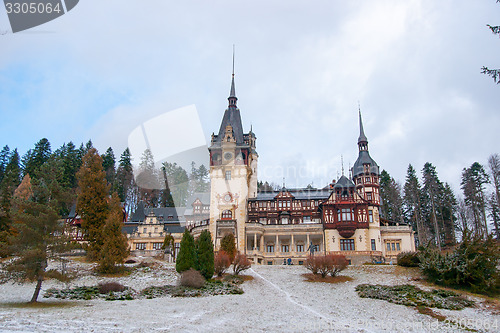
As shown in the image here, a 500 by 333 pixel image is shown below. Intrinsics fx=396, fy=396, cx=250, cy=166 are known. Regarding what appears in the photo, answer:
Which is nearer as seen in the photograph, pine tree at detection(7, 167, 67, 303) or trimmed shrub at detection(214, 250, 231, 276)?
pine tree at detection(7, 167, 67, 303)

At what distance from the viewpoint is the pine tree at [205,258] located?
97.5 feet

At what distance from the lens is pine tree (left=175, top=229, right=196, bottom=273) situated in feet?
96.4

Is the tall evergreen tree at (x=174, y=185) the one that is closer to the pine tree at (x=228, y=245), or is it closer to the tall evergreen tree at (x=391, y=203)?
the tall evergreen tree at (x=391, y=203)

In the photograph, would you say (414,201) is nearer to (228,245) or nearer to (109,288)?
(228,245)

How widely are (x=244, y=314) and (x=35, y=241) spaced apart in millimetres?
12333

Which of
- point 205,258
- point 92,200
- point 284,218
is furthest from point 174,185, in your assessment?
point 205,258

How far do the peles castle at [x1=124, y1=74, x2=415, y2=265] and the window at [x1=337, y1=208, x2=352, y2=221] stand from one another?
0.12m

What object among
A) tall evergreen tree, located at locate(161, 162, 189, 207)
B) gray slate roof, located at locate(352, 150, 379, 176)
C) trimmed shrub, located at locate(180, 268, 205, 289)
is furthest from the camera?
tall evergreen tree, located at locate(161, 162, 189, 207)

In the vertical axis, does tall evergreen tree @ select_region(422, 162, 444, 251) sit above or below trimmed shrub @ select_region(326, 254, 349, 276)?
above

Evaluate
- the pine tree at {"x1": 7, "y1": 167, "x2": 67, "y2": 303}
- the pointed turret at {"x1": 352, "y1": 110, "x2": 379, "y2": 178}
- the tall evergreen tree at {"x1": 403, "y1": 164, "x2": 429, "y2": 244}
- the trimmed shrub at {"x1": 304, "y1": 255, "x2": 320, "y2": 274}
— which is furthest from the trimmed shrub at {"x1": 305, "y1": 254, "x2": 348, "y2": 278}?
the tall evergreen tree at {"x1": 403, "y1": 164, "x2": 429, "y2": 244}

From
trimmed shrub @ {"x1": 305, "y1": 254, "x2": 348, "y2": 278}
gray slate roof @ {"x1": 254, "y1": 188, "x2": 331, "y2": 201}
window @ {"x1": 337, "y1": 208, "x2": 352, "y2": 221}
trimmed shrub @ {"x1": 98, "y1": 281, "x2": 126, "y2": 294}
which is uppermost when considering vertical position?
gray slate roof @ {"x1": 254, "y1": 188, "x2": 331, "y2": 201}

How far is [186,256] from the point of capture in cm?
2972

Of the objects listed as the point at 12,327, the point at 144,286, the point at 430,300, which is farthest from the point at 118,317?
the point at 430,300

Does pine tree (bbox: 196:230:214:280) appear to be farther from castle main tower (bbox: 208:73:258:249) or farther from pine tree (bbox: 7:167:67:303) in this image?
castle main tower (bbox: 208:73:258:249)
